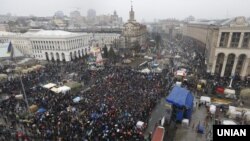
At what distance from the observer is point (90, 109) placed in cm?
2348

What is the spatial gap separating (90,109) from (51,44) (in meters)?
44.4

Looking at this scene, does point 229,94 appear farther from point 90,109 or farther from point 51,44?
point 51,44

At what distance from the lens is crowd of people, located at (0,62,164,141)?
1890 centimetres

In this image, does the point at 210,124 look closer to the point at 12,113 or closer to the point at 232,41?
the point at 232,41

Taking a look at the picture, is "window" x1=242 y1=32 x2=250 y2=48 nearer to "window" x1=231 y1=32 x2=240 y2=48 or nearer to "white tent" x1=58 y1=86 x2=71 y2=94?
"window" x1=231 y1=32 x2=240 y2=48

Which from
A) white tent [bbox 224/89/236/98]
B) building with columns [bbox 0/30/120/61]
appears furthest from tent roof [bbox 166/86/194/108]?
building with columns [bbox 0/30/120/61]

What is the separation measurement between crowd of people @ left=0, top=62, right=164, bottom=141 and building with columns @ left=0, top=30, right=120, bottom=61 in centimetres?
2610

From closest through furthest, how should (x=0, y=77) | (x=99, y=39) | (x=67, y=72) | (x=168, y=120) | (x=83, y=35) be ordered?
(x=168, y=120), (x=0, y=77), (x=67, y=72), (x=83, y=35), (x=99, y=39)

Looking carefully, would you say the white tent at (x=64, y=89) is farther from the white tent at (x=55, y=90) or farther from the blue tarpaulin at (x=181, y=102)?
the blue tarpaulin at (x=181, y=102)

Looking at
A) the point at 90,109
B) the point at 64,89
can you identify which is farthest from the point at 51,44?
the point at 90,109

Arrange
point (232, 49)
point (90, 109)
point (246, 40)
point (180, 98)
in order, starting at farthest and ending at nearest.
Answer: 1. point (232, 49)
2. point (246, 40)
3. point (90, 109)
4. point (180, 98)

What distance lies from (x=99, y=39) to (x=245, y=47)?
62.9m

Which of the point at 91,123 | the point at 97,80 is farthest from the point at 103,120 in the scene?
the point at 97,80

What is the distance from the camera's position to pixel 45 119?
21.0 meters
